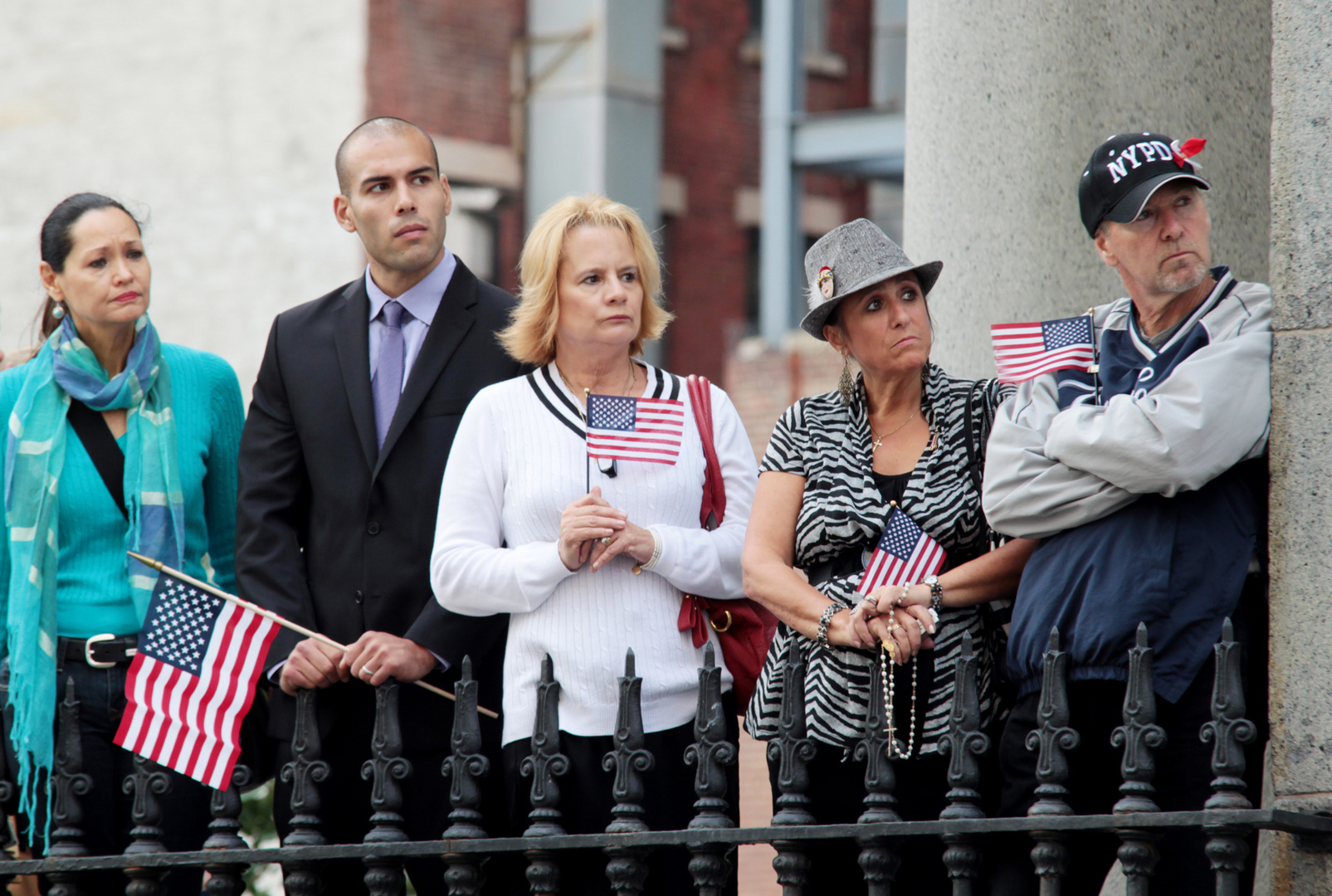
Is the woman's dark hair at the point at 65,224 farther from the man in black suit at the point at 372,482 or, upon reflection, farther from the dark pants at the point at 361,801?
the dark pants at the point at 361,801

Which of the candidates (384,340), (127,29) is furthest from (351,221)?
(127,29)

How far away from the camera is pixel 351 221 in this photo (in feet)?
17.7

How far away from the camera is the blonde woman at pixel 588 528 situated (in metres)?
4.50

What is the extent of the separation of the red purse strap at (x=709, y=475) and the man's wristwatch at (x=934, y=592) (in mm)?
695

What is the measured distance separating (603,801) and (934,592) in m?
0.91

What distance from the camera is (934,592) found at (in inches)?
168

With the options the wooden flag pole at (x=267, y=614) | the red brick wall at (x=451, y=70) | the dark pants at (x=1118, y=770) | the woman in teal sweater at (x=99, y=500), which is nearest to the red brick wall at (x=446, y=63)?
the red brick wall at (x=451, y=70)

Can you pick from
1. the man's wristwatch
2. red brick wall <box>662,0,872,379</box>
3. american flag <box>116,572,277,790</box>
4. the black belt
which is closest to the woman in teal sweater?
the black belt

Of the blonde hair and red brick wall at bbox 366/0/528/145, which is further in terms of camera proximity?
red brick wall at bbox 366/0/528/145

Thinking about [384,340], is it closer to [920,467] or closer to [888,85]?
[920,467]

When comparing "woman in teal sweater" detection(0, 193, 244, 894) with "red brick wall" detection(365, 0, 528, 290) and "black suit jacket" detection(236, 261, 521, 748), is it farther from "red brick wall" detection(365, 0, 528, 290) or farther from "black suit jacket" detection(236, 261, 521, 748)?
"red brick wall" detection(365, 0, 528, 290)

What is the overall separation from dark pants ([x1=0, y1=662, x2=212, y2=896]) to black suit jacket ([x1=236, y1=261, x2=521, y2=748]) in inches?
13.2

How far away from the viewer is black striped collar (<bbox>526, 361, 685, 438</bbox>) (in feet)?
15.6

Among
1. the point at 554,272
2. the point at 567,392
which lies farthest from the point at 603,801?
the point at 554,272
